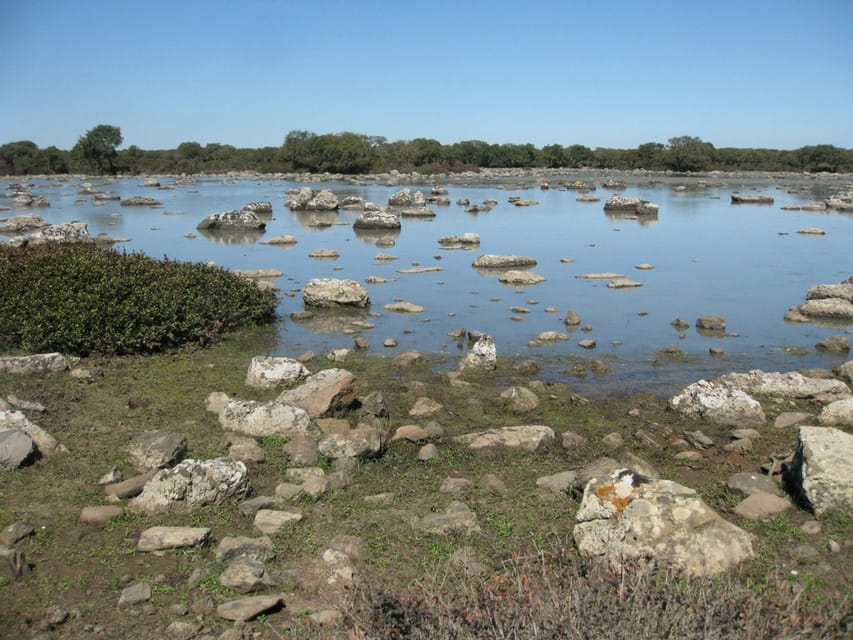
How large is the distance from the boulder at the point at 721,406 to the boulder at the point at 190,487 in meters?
6.86

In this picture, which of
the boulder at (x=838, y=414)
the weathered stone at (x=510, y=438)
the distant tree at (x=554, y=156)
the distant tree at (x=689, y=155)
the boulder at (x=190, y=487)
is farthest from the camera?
the distant tree at (x=554, y=156)

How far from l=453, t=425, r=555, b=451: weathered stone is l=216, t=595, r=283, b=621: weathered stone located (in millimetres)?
4183

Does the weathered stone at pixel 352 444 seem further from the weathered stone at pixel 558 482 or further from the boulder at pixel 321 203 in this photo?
the boulder at pixel 321 203

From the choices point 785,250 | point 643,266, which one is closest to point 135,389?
point 643,266

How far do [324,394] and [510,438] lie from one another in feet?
9.34

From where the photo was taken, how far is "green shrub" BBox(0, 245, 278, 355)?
43.6ft

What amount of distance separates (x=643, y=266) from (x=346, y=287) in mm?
13128

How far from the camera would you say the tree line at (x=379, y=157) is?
372 feet

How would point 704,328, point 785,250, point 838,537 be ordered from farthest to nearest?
point 785,250
point 704,328
point 838,537

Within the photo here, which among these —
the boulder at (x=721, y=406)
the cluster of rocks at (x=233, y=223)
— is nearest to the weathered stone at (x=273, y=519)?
the boulder at (x=721, y=406)

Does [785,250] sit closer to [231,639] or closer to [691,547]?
[691,547]

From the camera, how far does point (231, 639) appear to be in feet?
18.1

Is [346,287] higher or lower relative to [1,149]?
lower

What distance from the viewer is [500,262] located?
2702cm
